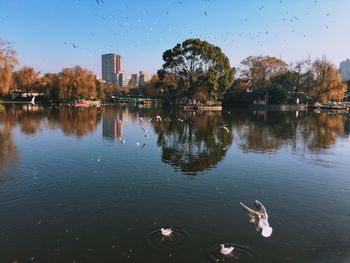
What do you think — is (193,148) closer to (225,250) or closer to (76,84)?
(225,250)

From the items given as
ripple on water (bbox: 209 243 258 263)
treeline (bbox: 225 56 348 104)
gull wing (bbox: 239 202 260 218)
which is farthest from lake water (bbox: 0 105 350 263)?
treeline (bbox: 225 56 348 104)

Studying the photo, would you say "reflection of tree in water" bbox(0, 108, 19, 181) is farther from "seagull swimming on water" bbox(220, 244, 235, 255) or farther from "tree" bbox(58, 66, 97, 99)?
"tree" bbox(58, 66, 97, 99)

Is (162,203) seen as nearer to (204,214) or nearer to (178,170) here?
(204,214)

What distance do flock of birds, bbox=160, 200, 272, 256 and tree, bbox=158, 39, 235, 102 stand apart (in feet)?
177

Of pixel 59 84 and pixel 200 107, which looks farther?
pixel 59 84

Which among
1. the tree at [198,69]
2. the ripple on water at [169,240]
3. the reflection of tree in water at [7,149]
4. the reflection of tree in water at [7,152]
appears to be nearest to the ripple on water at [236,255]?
the ripple on water at [169,240]

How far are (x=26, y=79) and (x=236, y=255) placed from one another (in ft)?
297

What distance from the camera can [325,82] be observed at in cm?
7700

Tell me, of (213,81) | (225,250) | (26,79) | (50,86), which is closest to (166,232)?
(225,250)

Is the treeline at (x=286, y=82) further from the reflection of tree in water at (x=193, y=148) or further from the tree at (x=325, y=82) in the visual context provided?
the reflection of tree in water at (x=193, y=148)

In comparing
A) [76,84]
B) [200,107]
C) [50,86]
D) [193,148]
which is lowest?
[193,148]

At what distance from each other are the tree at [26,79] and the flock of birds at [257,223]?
89013 mm

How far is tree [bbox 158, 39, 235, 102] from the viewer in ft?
200

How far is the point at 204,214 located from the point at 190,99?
5751cm
